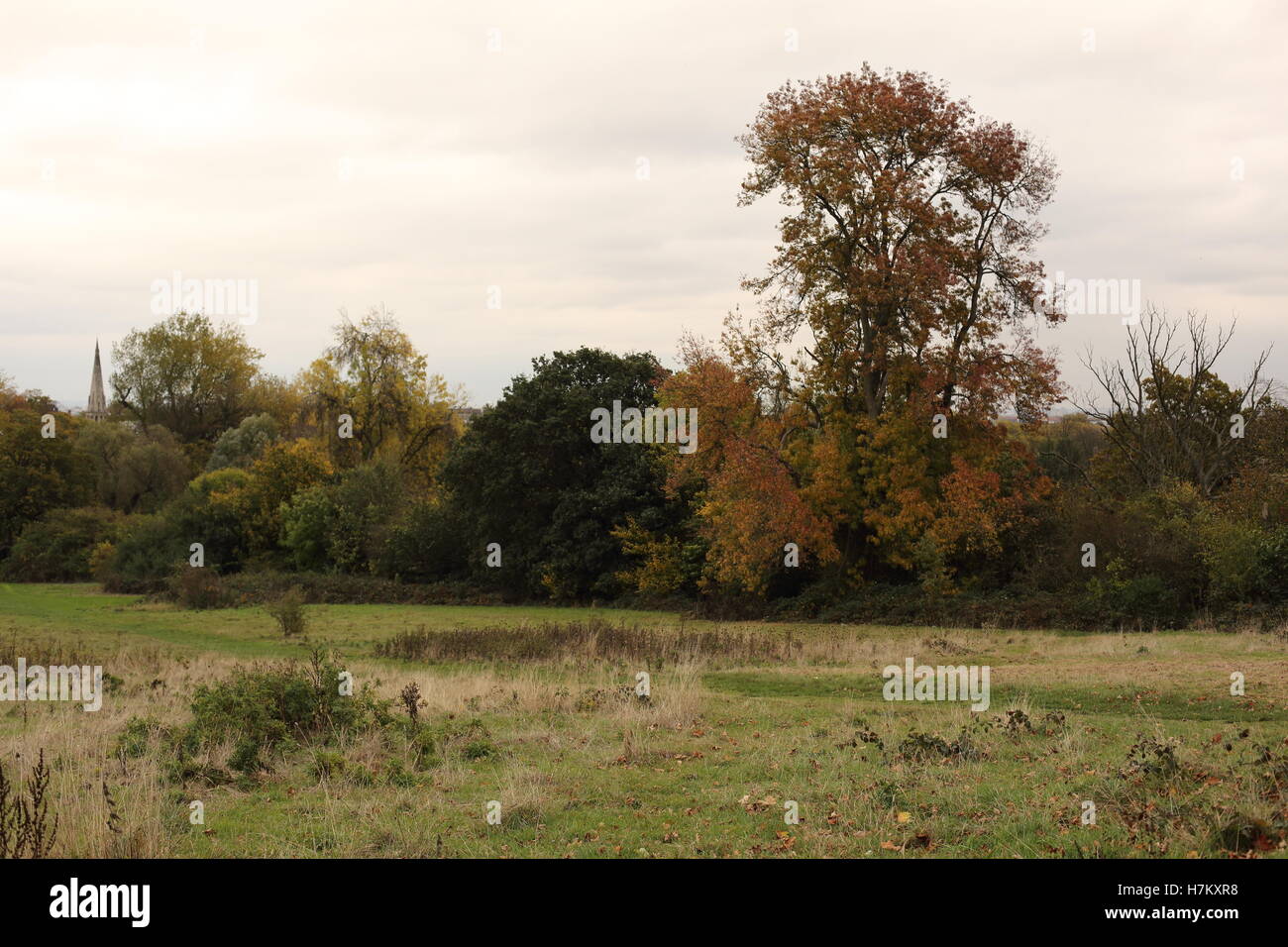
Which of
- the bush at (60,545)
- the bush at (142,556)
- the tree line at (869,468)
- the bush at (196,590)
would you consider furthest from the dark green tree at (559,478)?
the bush at (60,545)

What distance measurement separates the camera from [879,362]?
3675 cm

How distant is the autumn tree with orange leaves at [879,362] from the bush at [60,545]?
149 feet

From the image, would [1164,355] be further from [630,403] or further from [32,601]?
[32,601]

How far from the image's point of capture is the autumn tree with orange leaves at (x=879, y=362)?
3531 cm

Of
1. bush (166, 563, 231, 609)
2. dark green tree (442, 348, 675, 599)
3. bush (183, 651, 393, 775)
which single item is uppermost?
dark green tree (442, 348, 675, 599)

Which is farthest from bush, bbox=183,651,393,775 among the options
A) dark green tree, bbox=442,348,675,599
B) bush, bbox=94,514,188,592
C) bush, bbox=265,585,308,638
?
bush, bbox=94,514,188,592

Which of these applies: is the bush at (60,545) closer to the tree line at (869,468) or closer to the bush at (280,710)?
the tree line at (869,468)

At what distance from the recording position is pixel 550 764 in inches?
458

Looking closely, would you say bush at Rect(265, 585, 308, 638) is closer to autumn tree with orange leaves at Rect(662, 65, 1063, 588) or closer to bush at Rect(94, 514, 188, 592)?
autumn tree with orange leaves at Rect(662, 65, 1063, 588)

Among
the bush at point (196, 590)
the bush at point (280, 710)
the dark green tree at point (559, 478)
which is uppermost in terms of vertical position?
the dark green tree at point (559, 478)

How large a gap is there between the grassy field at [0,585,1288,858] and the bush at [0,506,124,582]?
49.9 m

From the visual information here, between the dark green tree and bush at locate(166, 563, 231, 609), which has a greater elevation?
the dark green tree

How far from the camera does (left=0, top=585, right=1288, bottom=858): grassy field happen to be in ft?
26.8

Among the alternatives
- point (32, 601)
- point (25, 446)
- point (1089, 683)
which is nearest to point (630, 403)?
point (32, 601)
